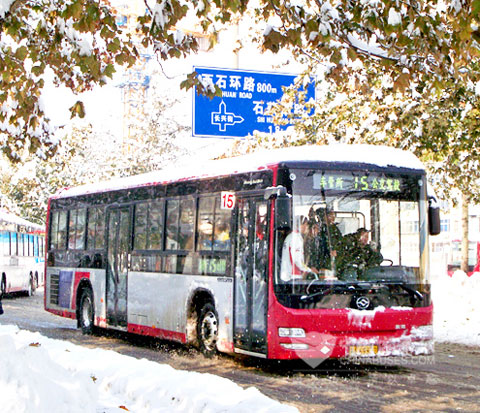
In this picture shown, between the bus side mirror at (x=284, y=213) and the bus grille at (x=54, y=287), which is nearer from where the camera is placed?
the bus side mirror at (x=284, y=213)

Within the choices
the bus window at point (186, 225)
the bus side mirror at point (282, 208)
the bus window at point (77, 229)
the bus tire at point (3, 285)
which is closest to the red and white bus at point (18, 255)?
the bus tire at point (3, 285)

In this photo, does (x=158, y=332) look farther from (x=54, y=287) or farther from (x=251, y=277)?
(x=54, y=287)

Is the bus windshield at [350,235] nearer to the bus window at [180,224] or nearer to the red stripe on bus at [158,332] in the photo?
the bus window at [180,224]

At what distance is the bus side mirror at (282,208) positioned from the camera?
11.2 meters

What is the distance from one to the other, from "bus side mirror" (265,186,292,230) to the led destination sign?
45 centimetres

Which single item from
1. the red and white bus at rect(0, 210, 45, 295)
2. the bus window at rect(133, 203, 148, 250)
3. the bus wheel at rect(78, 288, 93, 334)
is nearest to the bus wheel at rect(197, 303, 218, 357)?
the bus window at rect(133, 203, 148, 250)

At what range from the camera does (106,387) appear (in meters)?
9.48

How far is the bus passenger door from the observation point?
52.8ft

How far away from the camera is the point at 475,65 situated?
15.6m

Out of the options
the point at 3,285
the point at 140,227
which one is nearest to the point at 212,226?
the point at 140,227

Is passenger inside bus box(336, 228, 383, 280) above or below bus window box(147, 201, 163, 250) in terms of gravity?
below

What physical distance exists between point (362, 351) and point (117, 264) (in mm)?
6460

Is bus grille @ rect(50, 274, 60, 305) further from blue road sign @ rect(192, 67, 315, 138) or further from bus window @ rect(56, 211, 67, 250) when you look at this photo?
blue road sign @ rect(192, 67, 315, 138)

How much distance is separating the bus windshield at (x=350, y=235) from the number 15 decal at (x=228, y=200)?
4.68 ft
